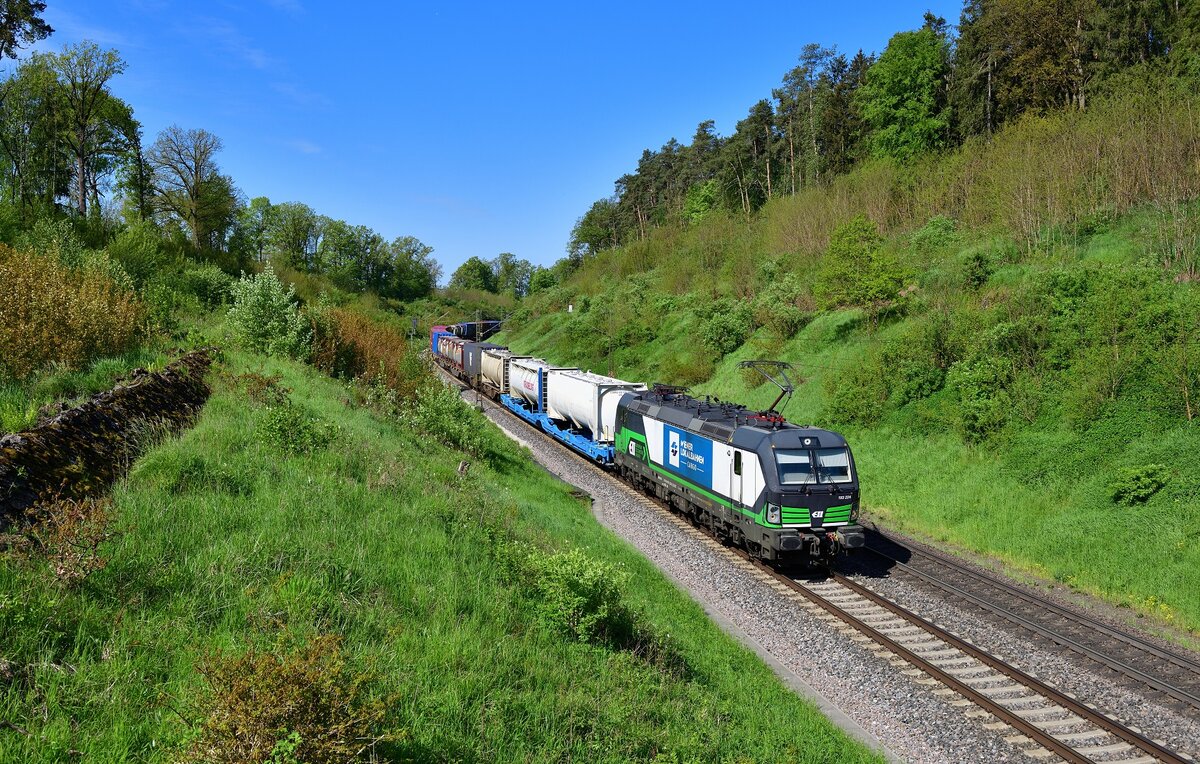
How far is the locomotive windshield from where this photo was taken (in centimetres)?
1505

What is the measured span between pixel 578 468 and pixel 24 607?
22.2 meters

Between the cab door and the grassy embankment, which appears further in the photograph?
the cab door

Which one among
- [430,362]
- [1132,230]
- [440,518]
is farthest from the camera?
[430,362]

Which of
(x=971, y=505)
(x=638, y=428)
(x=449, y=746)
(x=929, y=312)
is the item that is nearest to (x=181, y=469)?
(x=449, y=746)

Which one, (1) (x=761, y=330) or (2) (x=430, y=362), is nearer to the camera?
(2) (x=430, y=362)

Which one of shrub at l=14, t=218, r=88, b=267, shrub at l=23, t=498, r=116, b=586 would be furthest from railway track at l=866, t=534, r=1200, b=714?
shrub at l=14, t=218, r=88, b=267

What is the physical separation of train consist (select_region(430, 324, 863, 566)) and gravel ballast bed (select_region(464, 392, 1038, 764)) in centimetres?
115

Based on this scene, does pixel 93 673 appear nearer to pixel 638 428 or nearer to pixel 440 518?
pixel 440 518

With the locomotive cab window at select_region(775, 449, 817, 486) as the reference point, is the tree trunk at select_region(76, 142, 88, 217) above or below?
above

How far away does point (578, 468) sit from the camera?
26938mm

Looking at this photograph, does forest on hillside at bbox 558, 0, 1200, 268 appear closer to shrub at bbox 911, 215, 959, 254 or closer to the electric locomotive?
shrub at bbox 911, 215, 959, 254

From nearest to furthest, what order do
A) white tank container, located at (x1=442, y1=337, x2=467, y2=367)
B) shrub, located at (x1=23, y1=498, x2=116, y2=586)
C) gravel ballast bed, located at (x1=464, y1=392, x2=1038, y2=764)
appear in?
shrub, located at (x1=23, y1=498, x2=116, y2=586)
gravel ballast bed, located at (x1=464, y1=392, x2=1038, y2=764)
white tank container, located at (x1=442, y1=337, x2=467, y2=367)

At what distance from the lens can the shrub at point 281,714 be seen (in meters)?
4.01

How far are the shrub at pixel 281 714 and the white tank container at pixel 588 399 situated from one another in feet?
66.8
